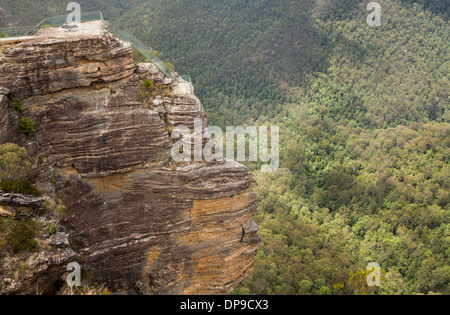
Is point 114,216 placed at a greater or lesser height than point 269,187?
greater

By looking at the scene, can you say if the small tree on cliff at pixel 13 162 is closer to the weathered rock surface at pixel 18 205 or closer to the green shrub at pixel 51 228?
the weathered rock surface at pixel 18 205

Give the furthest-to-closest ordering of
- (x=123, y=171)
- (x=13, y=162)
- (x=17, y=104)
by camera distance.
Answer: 1. (x=123, y=171)
2. (x=17, y=104)
3. (x=13, y=162)

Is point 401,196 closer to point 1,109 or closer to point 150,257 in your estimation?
point 150,257

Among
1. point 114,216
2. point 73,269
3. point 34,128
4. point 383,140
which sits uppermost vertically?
point 34,128

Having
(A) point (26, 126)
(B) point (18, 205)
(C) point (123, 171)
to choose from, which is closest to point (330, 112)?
(C) point (123, 171)

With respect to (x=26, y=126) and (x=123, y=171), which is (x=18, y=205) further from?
(x=123, y=171)

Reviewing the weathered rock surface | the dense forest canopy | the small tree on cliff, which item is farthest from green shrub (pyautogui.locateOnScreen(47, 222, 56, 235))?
the dense forest canopy

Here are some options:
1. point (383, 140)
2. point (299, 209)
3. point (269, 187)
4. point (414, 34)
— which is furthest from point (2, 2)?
point (414, 34)
